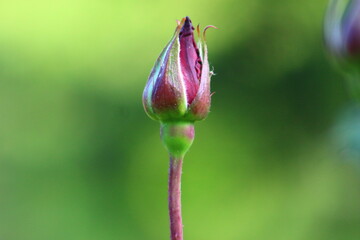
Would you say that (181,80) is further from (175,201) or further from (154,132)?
(154,132)

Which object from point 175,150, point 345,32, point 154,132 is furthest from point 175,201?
point 154,132

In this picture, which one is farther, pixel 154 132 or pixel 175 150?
pixel 154 132

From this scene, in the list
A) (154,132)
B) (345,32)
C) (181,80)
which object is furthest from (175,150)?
(154,132)

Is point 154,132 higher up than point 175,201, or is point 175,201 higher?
point 154,132

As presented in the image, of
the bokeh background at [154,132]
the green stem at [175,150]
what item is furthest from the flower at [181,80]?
the bokeh background at [154,132]

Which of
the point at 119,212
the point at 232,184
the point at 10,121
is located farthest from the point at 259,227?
the point at 10,121

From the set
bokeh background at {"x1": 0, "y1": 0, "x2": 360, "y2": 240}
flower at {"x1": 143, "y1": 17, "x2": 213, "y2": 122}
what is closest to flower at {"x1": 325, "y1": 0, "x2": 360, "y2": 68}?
flower at {"x1": 143, "y1": 17, "x2": 213, "y2": 122}

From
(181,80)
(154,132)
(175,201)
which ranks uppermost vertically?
(154,132)
